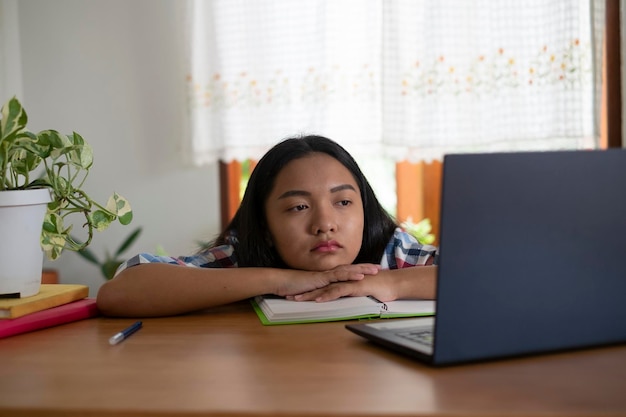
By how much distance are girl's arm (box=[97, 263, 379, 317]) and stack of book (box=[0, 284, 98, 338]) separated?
48mm

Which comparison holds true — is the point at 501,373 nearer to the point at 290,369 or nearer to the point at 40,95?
the point at 290,369

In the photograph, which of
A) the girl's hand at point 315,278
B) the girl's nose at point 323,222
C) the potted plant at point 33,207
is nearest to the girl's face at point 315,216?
the girl's nose at point 323,222

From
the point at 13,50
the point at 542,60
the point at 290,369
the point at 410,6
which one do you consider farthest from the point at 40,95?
the point at 290,369

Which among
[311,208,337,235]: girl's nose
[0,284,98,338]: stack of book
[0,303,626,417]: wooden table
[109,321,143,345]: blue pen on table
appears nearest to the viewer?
[0,303,626,417]: wooden table

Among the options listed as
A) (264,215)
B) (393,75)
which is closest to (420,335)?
(264,215)

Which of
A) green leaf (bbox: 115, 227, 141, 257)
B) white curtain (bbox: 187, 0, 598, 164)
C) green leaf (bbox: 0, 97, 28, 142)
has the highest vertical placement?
white curtain (bbox: 187, 0, 598, 164)

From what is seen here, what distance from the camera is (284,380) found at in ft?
2.46

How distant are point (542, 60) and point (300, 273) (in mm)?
2166

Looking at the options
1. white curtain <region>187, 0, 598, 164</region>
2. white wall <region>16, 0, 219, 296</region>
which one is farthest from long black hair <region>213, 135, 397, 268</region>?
white wall <region>16, 0, 219, 296</region>

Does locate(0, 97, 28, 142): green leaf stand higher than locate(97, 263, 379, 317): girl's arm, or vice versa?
locate(0, 97, 28, 142): green leaf

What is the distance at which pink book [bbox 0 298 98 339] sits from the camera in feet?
3.52

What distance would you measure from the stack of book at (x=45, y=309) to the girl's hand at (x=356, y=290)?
0.37 meters

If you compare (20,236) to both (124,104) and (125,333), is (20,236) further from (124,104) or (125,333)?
(124,104)

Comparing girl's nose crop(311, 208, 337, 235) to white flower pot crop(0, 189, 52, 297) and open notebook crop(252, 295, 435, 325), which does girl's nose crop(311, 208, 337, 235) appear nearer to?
open notebook crop(252, 295, 435, 325)
